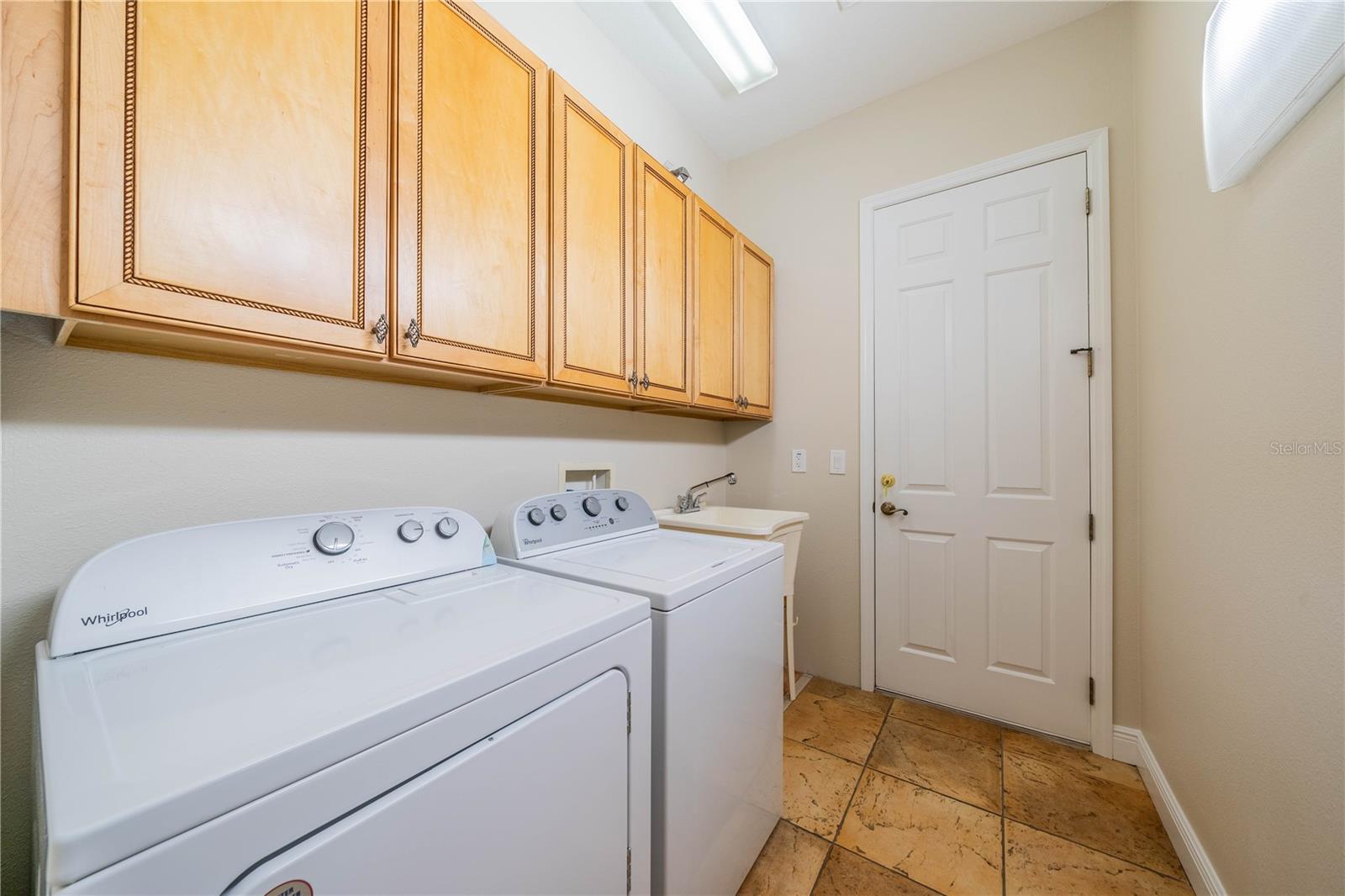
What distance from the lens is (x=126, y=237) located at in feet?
2.22

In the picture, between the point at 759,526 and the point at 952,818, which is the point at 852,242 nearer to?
the point at 759,526

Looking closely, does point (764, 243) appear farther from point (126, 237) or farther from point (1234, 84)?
point (126, 237)

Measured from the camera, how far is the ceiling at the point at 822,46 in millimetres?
1894

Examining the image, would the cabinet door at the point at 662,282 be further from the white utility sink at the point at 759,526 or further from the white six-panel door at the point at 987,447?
the white six-panel door at the point at 987,447

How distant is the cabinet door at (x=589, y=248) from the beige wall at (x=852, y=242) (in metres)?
1.28

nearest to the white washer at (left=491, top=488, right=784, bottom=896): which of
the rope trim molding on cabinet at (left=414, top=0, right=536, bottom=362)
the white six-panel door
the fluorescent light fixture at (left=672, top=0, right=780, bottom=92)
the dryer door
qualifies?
the dryer door

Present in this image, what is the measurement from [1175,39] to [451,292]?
2.28 meters

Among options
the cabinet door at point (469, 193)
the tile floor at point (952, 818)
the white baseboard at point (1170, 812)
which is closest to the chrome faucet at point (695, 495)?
the tile floor at point (952, 818)

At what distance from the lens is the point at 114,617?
724 millimetres

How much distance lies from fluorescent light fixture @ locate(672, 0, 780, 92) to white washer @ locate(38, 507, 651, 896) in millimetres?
2014

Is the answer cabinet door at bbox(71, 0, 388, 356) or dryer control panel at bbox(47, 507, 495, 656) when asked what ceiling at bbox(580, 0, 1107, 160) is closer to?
cabinet door at bbox(71, 0, 388, 356)

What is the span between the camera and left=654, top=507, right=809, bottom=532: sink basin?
71.7 inches

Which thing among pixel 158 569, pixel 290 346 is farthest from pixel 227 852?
pixel 290 346

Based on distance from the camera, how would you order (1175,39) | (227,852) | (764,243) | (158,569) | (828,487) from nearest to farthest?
(227,852) < (158,569) < (1175,39) < (828,487) < (764,243)
